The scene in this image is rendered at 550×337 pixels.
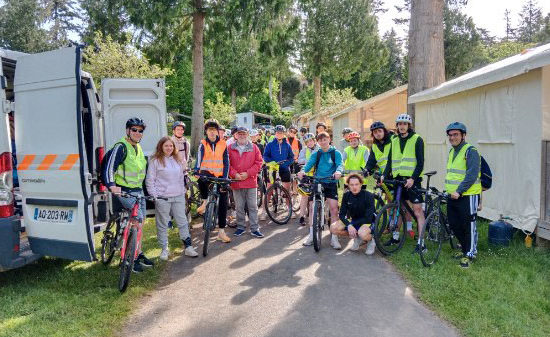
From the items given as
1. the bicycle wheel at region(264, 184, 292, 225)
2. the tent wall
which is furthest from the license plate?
the tent wall

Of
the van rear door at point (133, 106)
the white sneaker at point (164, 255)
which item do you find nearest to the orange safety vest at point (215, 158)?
the van rear door at point (133, 106)

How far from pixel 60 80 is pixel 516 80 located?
6704 mm

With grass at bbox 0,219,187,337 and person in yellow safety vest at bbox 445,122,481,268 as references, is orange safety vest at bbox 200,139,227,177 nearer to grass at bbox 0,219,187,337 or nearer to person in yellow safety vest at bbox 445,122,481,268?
grass at bbox 0,219,187,337

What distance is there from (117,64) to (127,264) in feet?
60.9

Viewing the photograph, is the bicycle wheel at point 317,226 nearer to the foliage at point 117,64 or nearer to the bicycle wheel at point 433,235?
the bicycle wheel at point 433,235

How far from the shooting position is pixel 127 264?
504 centimetres

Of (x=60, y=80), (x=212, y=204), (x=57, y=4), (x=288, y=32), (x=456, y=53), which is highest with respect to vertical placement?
(x=57, y=4)

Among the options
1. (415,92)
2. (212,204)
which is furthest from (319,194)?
(415,92)

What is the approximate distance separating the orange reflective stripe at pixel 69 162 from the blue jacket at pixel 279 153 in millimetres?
5193

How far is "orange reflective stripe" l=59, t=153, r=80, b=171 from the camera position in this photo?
467 centimetres

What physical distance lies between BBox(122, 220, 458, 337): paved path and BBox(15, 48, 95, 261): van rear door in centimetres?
118

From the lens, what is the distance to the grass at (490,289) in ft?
13.6

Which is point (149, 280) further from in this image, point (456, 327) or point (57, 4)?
point (57, 4)

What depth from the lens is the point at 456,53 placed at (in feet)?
133
